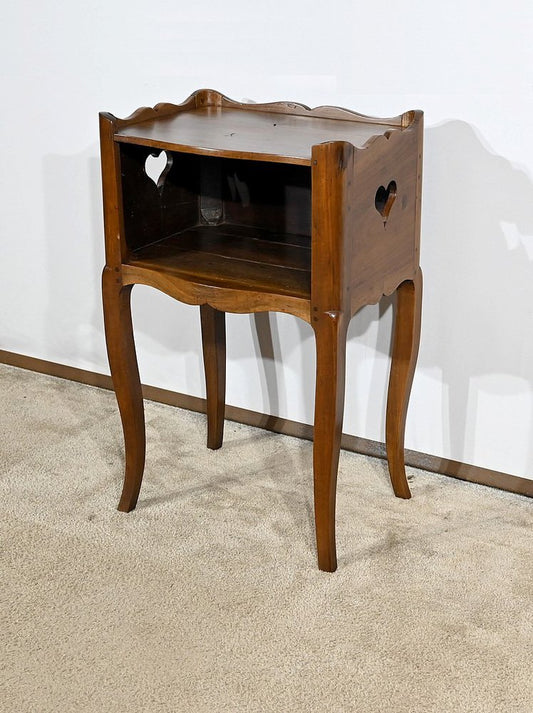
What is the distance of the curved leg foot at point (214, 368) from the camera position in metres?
2.13

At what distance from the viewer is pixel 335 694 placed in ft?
4.86

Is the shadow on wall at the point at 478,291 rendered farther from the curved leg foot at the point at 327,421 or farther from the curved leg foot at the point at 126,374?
the curved leg foot at the point at 126,374

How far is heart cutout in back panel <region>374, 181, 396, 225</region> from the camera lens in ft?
5.53

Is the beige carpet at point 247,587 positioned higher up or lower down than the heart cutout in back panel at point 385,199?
lower down

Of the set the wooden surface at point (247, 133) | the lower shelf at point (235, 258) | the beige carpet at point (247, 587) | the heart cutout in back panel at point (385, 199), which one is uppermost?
the wooden surface at point (247, 133)

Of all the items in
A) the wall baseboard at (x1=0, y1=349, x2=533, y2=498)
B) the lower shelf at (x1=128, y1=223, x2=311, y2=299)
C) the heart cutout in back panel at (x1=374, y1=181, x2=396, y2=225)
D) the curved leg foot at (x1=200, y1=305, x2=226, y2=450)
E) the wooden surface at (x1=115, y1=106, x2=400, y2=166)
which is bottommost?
the wall baseboard at (x1=0, y1=349, x2=533, y2=498)

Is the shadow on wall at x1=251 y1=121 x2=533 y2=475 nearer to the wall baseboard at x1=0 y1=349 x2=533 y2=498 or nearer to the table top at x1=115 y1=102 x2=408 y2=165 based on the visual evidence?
the wall baseboard at x1=0 y1=349 x2=533 y2=498

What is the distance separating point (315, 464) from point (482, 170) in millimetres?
668

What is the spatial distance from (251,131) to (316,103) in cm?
29

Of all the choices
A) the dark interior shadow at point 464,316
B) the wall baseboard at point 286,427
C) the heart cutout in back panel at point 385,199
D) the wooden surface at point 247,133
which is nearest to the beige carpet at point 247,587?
the wall baseboard at point 286,427

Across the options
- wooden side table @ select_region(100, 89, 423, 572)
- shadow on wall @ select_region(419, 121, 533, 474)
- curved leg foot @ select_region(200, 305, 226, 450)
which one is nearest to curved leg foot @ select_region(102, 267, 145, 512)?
wooden side table @ select_region(100, 89, 423, 572)

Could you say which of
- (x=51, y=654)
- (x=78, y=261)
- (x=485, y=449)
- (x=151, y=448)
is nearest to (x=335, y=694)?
(x=51, y=654)

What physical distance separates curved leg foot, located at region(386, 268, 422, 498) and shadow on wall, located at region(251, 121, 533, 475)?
12cm

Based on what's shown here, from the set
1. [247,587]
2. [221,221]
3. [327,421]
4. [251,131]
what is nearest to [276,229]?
[221,221]
